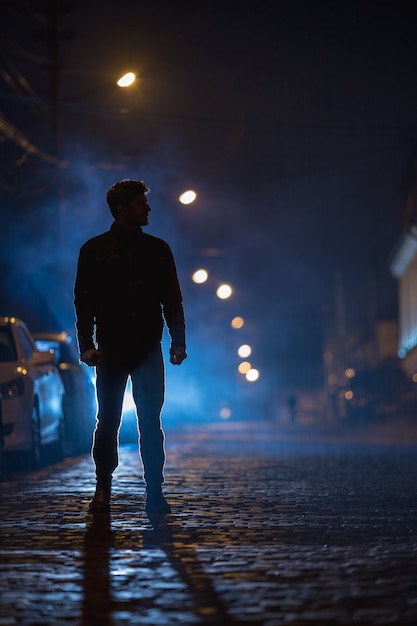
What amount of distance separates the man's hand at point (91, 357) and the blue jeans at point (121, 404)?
15cm

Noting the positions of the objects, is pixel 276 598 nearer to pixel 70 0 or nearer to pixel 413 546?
pixel 413 546

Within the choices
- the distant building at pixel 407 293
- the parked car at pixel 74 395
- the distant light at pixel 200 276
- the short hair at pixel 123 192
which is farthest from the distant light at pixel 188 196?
the distant building at pixel 407 293

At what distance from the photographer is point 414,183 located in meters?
58.4

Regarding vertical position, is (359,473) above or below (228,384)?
below

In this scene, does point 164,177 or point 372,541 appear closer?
point 372,541

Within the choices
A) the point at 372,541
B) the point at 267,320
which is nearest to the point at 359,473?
the point at 372,541

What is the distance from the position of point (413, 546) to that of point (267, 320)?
12648 centimetres

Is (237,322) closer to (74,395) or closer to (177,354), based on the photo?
(74,395)

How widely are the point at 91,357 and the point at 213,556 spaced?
226cm

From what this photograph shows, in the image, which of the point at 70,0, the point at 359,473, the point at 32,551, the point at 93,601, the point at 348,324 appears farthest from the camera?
the point at 348,324

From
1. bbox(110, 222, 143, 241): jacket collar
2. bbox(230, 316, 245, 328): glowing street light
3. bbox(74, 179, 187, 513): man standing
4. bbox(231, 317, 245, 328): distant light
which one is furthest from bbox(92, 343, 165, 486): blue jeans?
bbox(231, 317, 245, 328): distant light

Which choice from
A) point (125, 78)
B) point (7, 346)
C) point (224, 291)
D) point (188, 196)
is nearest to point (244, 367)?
point (224, 291)

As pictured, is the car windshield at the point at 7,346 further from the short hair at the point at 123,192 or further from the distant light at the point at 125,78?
the distant light at the point at 125,78

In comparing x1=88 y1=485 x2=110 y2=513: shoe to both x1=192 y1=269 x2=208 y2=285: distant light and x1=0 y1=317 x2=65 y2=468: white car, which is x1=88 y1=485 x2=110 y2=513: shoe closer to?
x1=0 y1=317 x2=65 y2=468: white car
